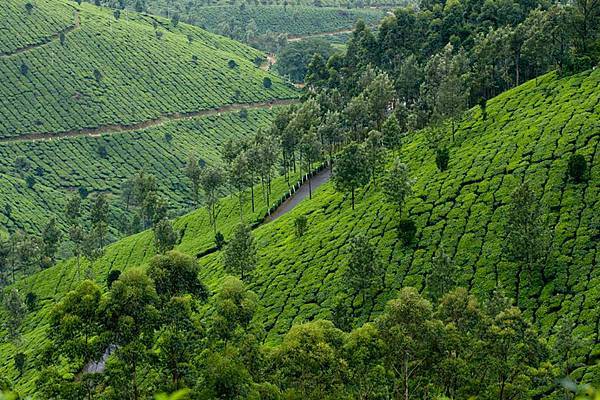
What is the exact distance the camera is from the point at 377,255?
Result: 73938 mm

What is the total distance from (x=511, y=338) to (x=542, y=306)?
19.1 m

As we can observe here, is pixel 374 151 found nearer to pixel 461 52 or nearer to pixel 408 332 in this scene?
pixel 461 52

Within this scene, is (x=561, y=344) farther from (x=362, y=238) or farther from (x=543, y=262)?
(x=362, y=238)

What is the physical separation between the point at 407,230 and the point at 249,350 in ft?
131

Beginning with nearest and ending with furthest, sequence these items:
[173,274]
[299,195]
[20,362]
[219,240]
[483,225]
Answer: [173,274] → [483,225] → [20,362] → [219,240] → [299,195]

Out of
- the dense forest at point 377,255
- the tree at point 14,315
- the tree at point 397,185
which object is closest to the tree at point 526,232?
the dense forest at point 377,255

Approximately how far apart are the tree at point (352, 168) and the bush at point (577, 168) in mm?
29932

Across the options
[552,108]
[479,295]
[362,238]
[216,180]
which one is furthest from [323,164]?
[479,295]

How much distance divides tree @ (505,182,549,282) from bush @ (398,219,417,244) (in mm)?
14576

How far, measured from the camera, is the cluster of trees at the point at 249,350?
40781 mm

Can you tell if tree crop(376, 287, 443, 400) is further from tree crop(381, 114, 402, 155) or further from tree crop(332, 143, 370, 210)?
Result: tree crop(381, 114, 402, 155)

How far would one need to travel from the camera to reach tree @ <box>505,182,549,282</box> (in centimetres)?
6444

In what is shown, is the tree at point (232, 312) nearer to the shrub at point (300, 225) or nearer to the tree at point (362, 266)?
the tree at point (362, 266)

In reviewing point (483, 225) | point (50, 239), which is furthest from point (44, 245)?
point (483, 225)
